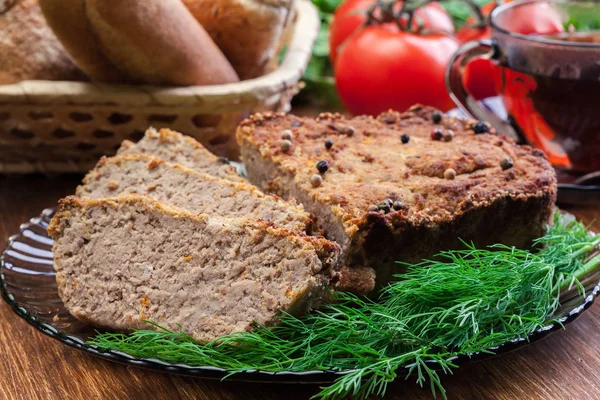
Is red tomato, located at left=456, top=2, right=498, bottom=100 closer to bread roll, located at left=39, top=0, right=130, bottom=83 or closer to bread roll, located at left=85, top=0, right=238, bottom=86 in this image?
bread roll, located at left=85, top=0, right=238, bottom=86

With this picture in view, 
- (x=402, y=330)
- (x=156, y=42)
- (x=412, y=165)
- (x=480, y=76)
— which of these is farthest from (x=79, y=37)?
(x=480, y=76)

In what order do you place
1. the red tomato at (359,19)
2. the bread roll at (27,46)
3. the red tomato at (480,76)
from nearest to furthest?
the bread roll at (27,46) < the red tomato at (480,76) < the red tomato at (359,19)

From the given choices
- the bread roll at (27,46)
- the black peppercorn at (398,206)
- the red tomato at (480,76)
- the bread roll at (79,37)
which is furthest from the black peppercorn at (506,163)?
the bread roll at (27,46)

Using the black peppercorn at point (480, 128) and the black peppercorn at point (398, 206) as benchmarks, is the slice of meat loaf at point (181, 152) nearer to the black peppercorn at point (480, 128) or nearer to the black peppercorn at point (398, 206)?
the black peppercorn at point (398, 206)

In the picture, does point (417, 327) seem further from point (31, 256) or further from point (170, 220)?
point (31, 256)

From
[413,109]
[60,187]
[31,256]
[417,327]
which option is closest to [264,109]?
[413,109]
